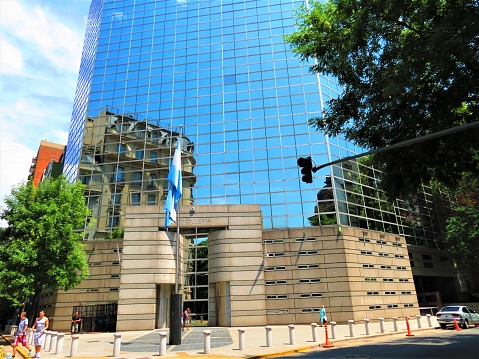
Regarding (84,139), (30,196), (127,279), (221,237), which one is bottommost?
(127,279)

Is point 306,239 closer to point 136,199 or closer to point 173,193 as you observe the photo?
point 173,193

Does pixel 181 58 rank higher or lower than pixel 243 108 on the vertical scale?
higher

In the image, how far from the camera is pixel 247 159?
1399 inches

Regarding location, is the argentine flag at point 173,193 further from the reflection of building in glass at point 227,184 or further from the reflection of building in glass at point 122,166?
the reflection of building in glass at point 122,166

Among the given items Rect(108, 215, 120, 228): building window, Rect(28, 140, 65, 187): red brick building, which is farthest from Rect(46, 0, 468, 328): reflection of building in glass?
Rect(28, 140, 65, 187): red brick building

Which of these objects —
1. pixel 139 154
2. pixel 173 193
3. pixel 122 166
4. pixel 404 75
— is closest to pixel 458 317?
pixel 404 75

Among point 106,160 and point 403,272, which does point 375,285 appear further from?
point 106,160

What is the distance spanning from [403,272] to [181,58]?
34987 millimetres

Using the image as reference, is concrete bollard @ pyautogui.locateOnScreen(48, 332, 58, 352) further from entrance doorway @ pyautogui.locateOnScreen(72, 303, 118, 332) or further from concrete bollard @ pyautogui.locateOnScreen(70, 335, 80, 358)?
entrance doorway @ pyautogui.locateOnScreen(72, 303, 118, 332)

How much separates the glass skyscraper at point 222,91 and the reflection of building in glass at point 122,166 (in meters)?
1.08

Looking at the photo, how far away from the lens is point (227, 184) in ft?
115

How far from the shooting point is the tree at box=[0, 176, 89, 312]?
2216 cm

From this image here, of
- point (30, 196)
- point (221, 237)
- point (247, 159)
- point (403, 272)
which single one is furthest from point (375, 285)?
point (30, 196)

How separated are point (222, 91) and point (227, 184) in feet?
37.4
